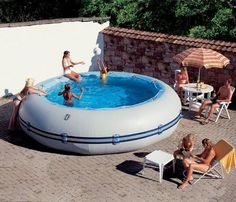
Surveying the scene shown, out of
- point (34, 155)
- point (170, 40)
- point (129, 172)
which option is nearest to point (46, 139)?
point (34, 155)

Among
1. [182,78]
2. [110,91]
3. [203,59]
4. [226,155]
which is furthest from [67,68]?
[226,155]

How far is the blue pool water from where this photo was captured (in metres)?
13.5

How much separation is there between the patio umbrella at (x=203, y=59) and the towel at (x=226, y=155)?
4.07 metres

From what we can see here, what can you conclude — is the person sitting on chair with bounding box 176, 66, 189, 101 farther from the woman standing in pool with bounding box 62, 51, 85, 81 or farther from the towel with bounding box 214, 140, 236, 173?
the towel with bounding box 214, 140, 236, 173

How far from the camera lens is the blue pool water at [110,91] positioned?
13.5m

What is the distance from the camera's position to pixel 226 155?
9930 millimetres

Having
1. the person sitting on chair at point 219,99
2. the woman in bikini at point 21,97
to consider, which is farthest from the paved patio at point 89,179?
the person sitting on chair at point 219,99

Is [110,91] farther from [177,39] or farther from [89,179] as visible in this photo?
[89,179]

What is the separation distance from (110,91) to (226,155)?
18.2 feet

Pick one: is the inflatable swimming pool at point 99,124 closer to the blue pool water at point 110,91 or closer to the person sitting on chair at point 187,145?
the blue pool water at point 110,91

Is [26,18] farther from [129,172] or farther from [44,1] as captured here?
[129,172]

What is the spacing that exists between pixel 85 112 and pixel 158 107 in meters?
1.89

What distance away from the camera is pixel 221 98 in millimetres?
13688

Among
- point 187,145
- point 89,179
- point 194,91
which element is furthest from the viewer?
point 194,91
